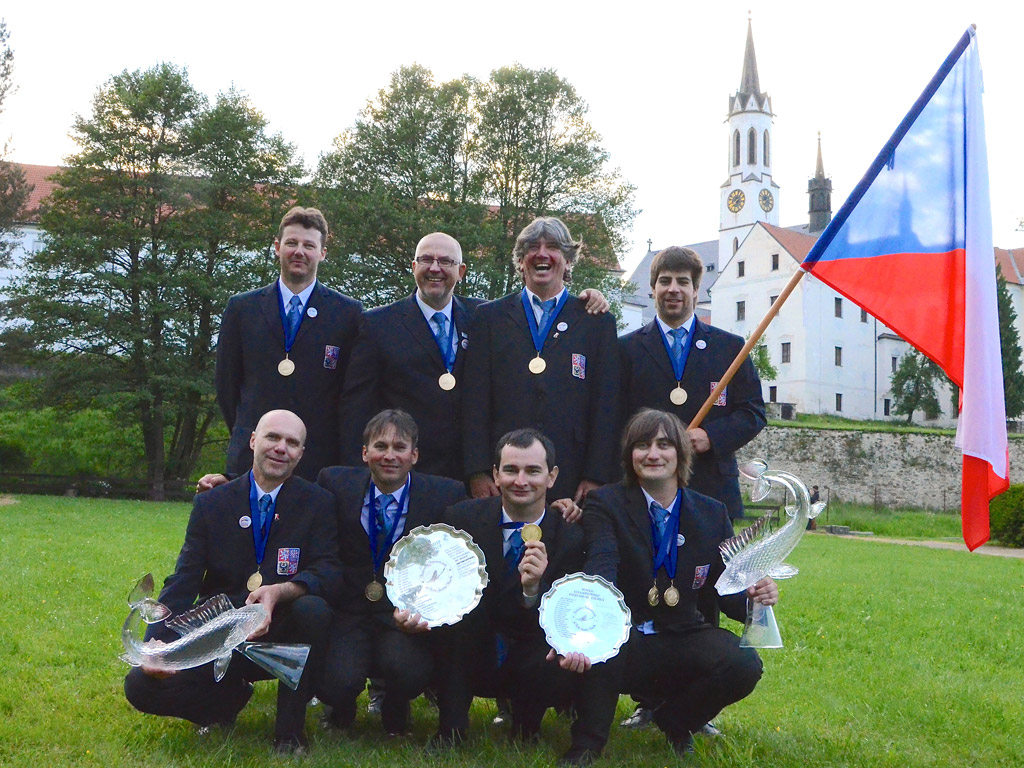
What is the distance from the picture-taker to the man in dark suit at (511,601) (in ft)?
14.0

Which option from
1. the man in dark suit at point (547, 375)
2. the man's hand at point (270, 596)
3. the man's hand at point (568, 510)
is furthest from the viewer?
the man in dark suit at point (547, 375)

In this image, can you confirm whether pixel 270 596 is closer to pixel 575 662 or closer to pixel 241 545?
pixel 241 545

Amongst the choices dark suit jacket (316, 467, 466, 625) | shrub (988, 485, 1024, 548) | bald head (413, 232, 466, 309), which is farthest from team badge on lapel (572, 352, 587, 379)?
shrub (988, 485, 1024, 548)

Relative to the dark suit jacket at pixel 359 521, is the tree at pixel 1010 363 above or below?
above

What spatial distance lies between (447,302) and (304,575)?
163 cm

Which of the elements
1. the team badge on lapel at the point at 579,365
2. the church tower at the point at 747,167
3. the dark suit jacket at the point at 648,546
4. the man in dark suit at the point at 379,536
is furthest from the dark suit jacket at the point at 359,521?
the church tower at the point at 747,167

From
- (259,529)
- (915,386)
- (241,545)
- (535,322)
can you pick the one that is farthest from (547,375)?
(915,386)

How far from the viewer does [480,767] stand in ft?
12.8

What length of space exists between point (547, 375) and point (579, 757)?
1.78 meters

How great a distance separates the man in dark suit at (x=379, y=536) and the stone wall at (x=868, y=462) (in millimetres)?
35434

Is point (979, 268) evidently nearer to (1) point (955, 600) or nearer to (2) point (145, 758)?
(2) point (145, 758)

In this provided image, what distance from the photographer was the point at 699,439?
4.79 m

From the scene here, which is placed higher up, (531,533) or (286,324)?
(286,324)

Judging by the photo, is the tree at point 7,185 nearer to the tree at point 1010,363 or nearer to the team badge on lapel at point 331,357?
the team badge on lapel at point 331,357
